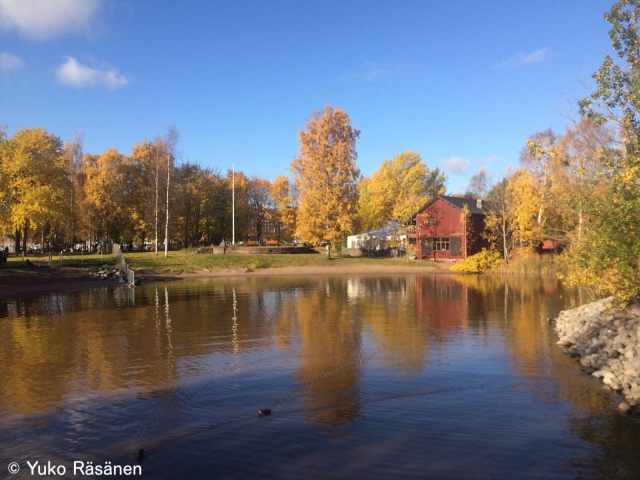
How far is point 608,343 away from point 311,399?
7755mm

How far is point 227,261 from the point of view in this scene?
44250mm

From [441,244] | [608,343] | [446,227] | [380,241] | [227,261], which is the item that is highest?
[446,227]

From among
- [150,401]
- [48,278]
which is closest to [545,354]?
[150,401]

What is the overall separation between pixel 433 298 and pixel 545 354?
12180 mm

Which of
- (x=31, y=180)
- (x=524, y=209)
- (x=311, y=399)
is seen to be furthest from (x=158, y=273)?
(x=311, y=399)

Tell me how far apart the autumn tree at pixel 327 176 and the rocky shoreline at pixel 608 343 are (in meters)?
33.3

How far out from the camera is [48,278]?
109 ft

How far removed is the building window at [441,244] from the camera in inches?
1925

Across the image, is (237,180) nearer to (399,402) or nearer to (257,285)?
(257,285)

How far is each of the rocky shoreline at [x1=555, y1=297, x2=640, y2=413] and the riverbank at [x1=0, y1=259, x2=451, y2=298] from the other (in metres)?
27.8

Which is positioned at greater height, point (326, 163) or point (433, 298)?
point (326, 163)

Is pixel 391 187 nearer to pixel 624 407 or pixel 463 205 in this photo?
pixel 463 205

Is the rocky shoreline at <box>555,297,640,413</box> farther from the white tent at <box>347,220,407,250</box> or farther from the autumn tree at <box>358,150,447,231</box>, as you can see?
the autumn tree at <box>358,150,447,231</box>

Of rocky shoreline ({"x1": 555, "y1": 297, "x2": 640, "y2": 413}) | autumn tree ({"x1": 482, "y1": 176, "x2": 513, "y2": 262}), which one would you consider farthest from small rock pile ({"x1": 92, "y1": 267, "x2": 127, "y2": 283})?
autumn tree ({"x1": 482, "y1": 176, "x2": 513, "y2": 262})
